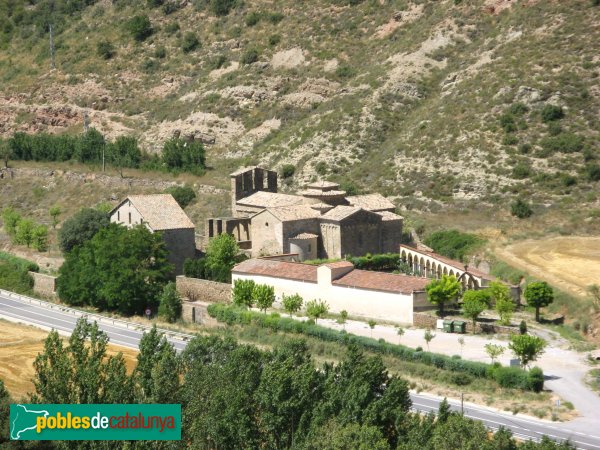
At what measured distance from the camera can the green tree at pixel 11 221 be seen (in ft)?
269

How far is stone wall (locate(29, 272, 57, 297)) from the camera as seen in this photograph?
67.5m

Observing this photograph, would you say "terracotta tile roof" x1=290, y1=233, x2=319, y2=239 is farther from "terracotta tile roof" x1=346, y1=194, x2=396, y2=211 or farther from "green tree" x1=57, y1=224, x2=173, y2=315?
"green tree" x1=57, y1=224, x2=173, y2=315

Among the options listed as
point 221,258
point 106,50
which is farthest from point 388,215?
point 106,50

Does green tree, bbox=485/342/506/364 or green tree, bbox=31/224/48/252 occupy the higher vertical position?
green tree, bbox=31/224/48/252

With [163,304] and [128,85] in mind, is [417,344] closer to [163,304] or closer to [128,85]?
[163,304]

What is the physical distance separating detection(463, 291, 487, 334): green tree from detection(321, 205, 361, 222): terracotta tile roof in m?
11.4

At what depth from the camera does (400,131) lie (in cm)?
8662

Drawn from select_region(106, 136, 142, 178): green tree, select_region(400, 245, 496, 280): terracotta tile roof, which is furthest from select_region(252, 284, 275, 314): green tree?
select_region(106, 136, 142, 178): green tree

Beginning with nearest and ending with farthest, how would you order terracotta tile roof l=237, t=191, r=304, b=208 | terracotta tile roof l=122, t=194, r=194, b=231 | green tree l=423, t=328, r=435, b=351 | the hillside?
green tree l=423, t=328, r=435, b=351
terracotta tile roof l=122, t=194, r=194, b=231
terracotta tile roof l=237, t=191, r=304, b=208
the hillside

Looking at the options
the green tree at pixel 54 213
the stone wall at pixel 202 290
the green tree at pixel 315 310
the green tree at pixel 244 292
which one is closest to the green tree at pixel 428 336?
the green tree at pixel 315 310

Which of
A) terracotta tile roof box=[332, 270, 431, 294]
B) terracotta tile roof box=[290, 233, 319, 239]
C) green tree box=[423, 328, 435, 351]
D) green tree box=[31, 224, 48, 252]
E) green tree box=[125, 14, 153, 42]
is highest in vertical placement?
green tree box=[125, 14, 153, 42]

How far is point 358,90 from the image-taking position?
92688 mm

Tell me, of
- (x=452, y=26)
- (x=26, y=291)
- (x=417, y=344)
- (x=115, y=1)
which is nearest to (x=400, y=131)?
(x=452, y=26)

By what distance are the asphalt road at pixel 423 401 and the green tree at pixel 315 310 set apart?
6180 mm
